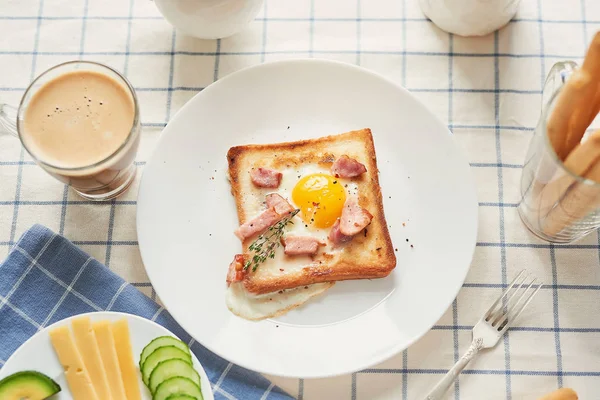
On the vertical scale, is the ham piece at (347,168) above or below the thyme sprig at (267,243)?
above

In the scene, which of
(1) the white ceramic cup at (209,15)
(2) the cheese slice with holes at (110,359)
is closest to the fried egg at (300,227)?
(2) the cheese slice with holes at (110,359)

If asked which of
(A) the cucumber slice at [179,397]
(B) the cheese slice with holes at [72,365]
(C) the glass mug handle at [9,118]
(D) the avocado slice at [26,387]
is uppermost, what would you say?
(C) the glass mug handle at [9,118]

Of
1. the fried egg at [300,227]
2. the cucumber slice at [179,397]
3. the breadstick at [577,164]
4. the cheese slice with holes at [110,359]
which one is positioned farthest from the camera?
the fried egg at [300,227]

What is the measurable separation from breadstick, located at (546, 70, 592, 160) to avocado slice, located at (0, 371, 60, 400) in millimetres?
2537

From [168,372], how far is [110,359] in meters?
0.29

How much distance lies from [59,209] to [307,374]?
159 cm

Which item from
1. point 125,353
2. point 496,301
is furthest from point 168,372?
point 496,301

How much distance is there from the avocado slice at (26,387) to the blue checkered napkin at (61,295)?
0.32m

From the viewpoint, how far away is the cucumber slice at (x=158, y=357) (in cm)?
324

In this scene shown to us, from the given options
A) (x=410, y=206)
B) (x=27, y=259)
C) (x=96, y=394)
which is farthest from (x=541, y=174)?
(x=27, y=259)

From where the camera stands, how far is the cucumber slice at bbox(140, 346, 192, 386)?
3244 mm

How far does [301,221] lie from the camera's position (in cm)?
354

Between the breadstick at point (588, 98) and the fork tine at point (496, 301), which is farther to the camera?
the fork tine at point (496, 301)

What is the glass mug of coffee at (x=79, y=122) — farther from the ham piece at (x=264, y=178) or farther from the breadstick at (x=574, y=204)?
the breadstick at (x=574, y=204)
